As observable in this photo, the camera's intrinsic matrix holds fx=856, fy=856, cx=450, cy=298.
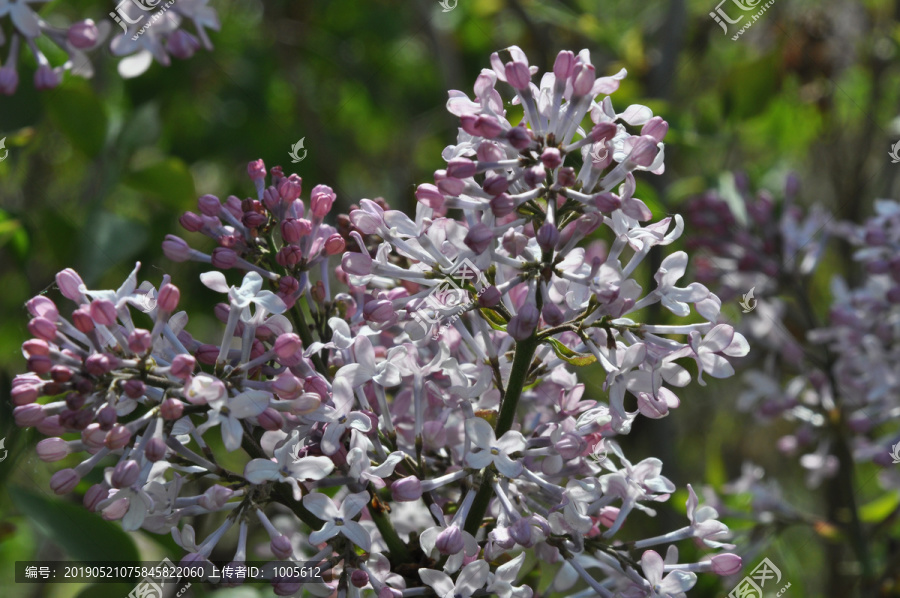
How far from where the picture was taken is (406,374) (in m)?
1.03

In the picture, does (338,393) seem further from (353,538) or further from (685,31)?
(685,31)

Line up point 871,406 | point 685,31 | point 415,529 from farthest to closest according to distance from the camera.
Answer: point 685,31, point 871,406, point 415,529

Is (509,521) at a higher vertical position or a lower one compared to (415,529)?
higher

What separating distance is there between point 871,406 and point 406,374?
1300 millimetres

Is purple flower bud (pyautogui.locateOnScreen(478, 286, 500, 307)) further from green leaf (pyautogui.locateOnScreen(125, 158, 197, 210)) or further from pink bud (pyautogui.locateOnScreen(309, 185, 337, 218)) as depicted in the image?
green leaf (pyautogui.locateOnScreen(125, 158, 197, 210))

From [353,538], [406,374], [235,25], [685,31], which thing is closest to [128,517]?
[353,538]

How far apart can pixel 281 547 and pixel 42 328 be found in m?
0.35

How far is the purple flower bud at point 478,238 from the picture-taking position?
0.92 meters

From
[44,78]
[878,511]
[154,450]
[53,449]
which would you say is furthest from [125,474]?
[878,511]

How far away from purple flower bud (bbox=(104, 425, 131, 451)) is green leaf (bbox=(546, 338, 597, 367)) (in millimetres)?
485

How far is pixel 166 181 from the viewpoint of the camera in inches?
75.8

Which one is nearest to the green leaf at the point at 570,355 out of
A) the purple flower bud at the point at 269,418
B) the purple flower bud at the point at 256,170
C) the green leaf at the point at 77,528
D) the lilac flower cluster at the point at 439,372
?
the lilac flower cluster at the point at 439,372

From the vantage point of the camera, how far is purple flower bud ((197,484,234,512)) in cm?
95

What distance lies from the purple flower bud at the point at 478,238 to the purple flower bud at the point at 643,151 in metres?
0.19
